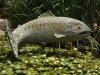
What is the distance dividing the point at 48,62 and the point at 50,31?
61 cm

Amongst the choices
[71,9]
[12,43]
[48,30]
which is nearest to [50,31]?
[48,30]

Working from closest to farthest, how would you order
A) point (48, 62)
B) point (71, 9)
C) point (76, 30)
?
point (48, 62)
point (76, 30)
point (71, 9)

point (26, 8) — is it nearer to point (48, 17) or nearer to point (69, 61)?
point (48, 17)

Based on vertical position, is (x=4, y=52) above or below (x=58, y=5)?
below

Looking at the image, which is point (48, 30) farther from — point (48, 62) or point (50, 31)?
point (48, 62)

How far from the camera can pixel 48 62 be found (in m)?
5.66

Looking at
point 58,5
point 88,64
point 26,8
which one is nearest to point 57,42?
point 88,64

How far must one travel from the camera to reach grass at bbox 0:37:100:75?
529 centimetres

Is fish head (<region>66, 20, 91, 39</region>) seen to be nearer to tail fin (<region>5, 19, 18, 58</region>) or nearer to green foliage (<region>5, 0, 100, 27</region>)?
tail fin (<region>5, 19, 18, 58</region>)

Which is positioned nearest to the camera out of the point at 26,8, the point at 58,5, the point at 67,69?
the point at 67,69

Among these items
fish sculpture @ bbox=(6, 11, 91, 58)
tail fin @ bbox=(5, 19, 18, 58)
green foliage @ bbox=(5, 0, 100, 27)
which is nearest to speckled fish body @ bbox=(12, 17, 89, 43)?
fish sculpture @ bbox=(6, 11, 91, 58)

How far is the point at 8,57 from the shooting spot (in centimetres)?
586

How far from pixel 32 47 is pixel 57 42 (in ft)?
1.87

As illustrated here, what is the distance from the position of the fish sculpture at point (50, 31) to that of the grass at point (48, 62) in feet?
0.84
